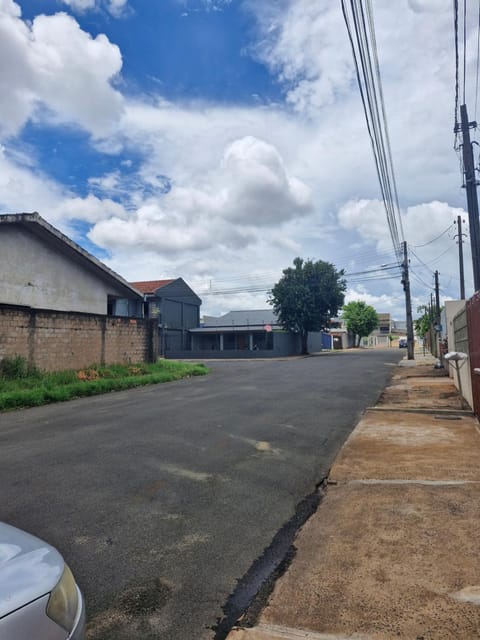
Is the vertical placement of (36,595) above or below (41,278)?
below

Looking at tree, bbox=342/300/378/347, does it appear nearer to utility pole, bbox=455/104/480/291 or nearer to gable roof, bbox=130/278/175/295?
gable roof, bbox=130/278/175/295

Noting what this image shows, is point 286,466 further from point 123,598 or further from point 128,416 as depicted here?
point 128,416

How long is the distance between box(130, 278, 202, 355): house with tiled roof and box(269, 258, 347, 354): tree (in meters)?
8.76

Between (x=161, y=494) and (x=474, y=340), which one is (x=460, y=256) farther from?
(x=161, y=494)

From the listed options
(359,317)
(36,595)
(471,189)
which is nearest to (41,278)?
(471,189)

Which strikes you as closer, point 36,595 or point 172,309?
point 36,595

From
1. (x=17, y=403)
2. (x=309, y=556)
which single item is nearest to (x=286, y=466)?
(x=309, y=556)

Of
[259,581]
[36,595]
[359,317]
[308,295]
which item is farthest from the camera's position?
[359,317]

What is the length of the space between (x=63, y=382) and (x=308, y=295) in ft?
97.9

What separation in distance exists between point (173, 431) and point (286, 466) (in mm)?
2404

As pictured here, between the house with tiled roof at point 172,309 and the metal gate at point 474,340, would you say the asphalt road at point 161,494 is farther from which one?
the house with tiled roof at point 172,309

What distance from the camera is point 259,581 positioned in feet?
9.58

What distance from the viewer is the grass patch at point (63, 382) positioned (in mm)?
10852

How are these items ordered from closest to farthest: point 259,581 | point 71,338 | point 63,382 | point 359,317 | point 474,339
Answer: point 259,581 < point 474,339 < point 63,382 < point 71,338 < point 359,317
